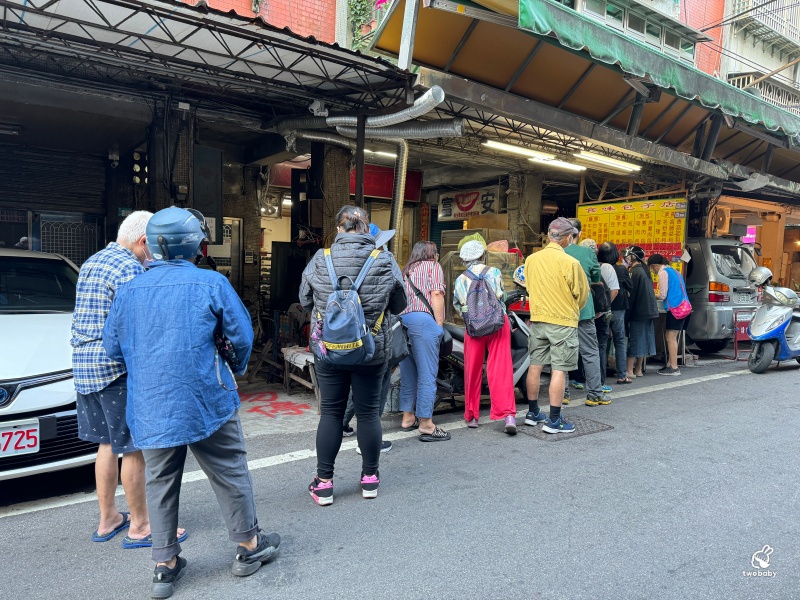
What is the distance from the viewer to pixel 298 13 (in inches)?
407

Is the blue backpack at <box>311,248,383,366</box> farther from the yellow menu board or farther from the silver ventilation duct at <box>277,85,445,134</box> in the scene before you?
the yellow menu board

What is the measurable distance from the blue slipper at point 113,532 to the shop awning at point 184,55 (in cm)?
386

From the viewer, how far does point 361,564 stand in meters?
2.79

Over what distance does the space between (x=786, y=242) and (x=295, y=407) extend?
20.5 meters

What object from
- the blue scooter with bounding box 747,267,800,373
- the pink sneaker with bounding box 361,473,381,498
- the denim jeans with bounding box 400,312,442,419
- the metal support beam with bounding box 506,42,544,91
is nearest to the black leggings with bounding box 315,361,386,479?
the pink sneaker with bounding box 361,473,381,498

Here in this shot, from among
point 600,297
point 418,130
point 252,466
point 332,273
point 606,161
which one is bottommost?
point 252,466

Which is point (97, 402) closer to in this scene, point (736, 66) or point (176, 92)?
point (176, 92)

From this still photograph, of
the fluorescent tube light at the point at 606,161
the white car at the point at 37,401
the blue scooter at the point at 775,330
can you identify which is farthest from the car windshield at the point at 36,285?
the blue scooter at the point at 775,330

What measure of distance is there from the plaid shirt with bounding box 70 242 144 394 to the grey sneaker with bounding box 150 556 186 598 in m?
0.98

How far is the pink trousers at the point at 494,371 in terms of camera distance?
5047mm

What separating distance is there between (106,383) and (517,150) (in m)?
8.32

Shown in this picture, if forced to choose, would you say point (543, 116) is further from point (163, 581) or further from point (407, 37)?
point (163, 581)

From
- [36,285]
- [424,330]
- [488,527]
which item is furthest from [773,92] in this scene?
[36,285]

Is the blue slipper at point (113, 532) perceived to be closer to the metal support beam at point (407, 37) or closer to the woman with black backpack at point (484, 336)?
the woman with black backpack at point (484, 336)
